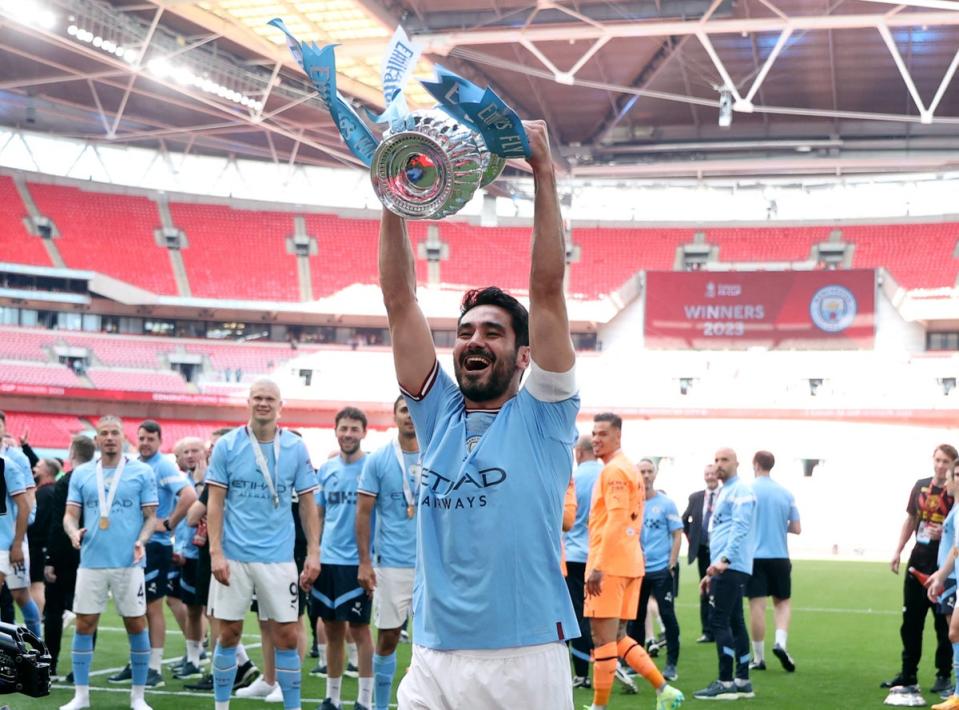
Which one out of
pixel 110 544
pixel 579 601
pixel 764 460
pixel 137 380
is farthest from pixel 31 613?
pixel 137 380

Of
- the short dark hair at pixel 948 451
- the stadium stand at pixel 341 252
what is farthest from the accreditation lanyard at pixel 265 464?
Result: the stadium stand at pixel 341 252

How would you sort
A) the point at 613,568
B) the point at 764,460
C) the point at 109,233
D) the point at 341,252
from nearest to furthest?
the point at 613,568
the point at 764,460
the point at 109,233
the point at 341,252

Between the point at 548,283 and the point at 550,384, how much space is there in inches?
11.5

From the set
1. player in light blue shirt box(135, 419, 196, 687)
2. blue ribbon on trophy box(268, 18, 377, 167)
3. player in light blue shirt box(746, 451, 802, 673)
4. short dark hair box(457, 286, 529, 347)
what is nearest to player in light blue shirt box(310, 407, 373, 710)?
player in light blue shirt box(135, 419, 196, 687)

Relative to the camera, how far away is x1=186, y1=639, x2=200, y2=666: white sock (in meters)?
10.5

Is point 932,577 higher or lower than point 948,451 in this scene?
lower

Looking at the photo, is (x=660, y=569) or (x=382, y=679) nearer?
(x=382, y=679)

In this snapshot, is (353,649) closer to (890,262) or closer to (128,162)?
(890,262)

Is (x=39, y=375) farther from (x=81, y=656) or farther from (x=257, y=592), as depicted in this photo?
(x=257, y=592)

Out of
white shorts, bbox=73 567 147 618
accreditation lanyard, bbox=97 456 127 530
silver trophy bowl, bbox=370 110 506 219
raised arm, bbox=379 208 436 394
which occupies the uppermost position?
silver trophy bowl, bbox=370 110 506 219

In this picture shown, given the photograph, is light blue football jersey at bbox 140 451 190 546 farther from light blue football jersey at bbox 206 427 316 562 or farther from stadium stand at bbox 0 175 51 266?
stadium stand at bbox 0 175 51 266

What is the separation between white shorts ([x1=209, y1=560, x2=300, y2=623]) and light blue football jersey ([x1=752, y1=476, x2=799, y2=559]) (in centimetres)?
541

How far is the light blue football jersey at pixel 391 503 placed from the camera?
8.51 m

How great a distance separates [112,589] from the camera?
873 cm
